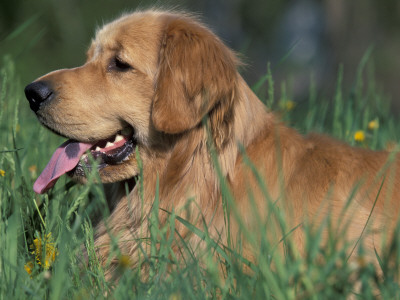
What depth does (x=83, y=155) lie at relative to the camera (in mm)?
3039

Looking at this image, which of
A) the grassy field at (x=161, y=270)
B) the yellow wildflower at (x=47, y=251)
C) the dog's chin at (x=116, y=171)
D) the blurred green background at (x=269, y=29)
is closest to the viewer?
the grassy field at (x=161, y=270)

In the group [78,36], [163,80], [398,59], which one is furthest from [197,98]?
[398,59]

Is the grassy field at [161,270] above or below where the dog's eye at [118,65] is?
below

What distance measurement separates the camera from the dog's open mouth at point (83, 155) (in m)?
2.98

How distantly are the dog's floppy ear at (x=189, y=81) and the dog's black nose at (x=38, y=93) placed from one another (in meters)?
0.58

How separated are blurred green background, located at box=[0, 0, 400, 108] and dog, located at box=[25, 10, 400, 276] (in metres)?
6.31

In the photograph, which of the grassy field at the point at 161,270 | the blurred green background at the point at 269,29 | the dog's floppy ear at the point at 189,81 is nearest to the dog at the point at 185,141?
the dog's floppy ear at the point at 189,81

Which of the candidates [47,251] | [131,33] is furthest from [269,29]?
[47,251]

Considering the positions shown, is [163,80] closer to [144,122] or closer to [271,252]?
[144,122]

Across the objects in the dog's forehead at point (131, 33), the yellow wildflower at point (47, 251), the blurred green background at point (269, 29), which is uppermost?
the dog's forehead at point (131, 33)

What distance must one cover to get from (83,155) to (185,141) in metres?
0.56

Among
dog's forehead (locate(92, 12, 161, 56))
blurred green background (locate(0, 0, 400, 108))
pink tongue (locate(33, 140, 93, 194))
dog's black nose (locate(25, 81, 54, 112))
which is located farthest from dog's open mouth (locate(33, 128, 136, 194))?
blurred green background (locate(0, 0, 400, 108))

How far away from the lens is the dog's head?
2.81 m

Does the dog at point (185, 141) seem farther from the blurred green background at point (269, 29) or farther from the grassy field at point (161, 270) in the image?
the blurred green background at point (269, 29)
